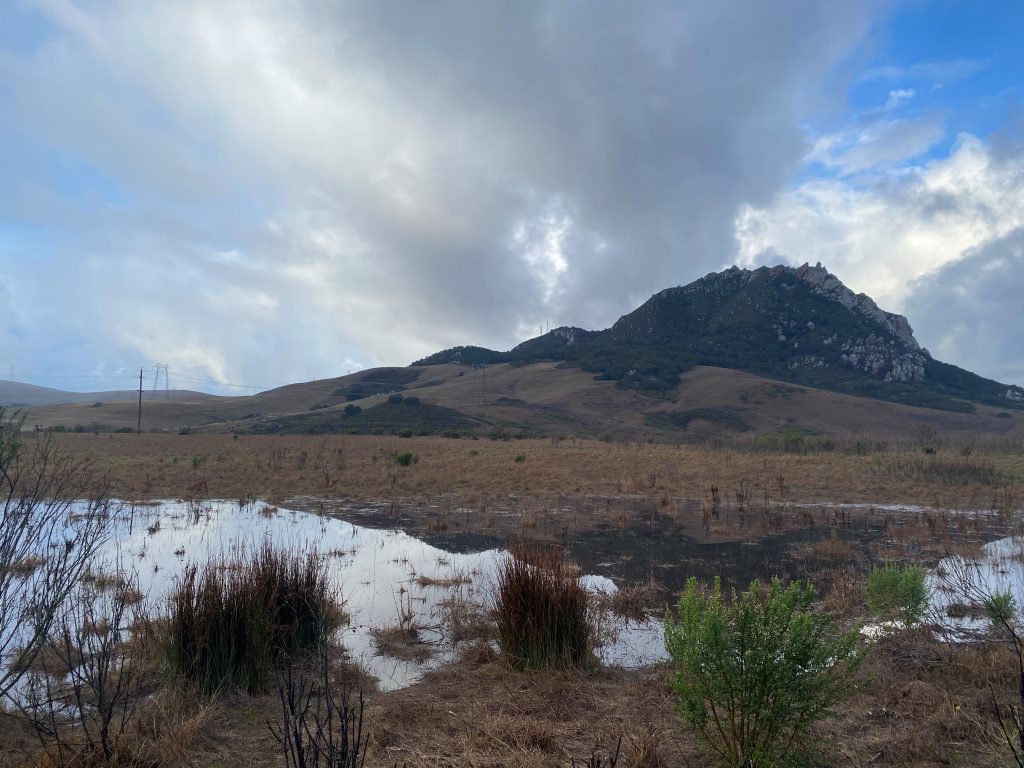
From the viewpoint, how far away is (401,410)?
78.0 m

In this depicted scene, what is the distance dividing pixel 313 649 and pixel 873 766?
4.85 meters

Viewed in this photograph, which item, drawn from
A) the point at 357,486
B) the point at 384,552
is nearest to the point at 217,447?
the point at 357,486

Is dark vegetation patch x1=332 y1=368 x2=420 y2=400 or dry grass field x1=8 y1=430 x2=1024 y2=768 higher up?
dark vegetation patch x1=332 y1=368 x2=420 y2=400

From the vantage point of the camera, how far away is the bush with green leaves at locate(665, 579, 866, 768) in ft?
12.1

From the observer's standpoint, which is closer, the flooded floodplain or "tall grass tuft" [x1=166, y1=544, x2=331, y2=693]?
"tall grass tuft" [x1=166, y1=544, x2=331, y2=693]

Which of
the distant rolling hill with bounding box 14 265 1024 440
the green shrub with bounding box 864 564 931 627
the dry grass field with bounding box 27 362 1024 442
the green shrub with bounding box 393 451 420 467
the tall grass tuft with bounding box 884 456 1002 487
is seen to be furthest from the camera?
the distant rolling hill with bounding box 14 265 1024 440

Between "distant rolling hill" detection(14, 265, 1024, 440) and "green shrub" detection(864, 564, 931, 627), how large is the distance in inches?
1781

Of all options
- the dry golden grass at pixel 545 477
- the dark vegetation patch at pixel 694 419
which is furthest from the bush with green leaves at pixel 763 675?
the dark vegetation patch at pixel 694 419

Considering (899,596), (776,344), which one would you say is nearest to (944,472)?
(899,596)

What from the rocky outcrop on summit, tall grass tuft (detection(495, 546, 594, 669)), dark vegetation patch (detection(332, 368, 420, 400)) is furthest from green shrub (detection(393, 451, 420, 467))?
the rocky outcrop on summit

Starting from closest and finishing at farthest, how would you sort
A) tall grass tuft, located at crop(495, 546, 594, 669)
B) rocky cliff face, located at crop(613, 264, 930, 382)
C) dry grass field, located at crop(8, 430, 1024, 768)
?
dry grass field, located at crop(8, 430, 1024, 768) → tall grass tuft, located at crop(495, 546, 594, 669) → rocky cliff face, located at crop(613, 264, 930, 382)

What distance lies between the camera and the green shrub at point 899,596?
6688 mm

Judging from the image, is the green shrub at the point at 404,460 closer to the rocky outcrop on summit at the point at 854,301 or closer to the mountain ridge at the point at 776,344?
the mountain ridge at the point at 776,344

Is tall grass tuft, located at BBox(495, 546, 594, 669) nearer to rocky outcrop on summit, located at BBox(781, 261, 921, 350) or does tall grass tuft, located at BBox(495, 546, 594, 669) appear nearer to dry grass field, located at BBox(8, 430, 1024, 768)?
dry grass field, located at BBox(8, 430, 1024, 768)
